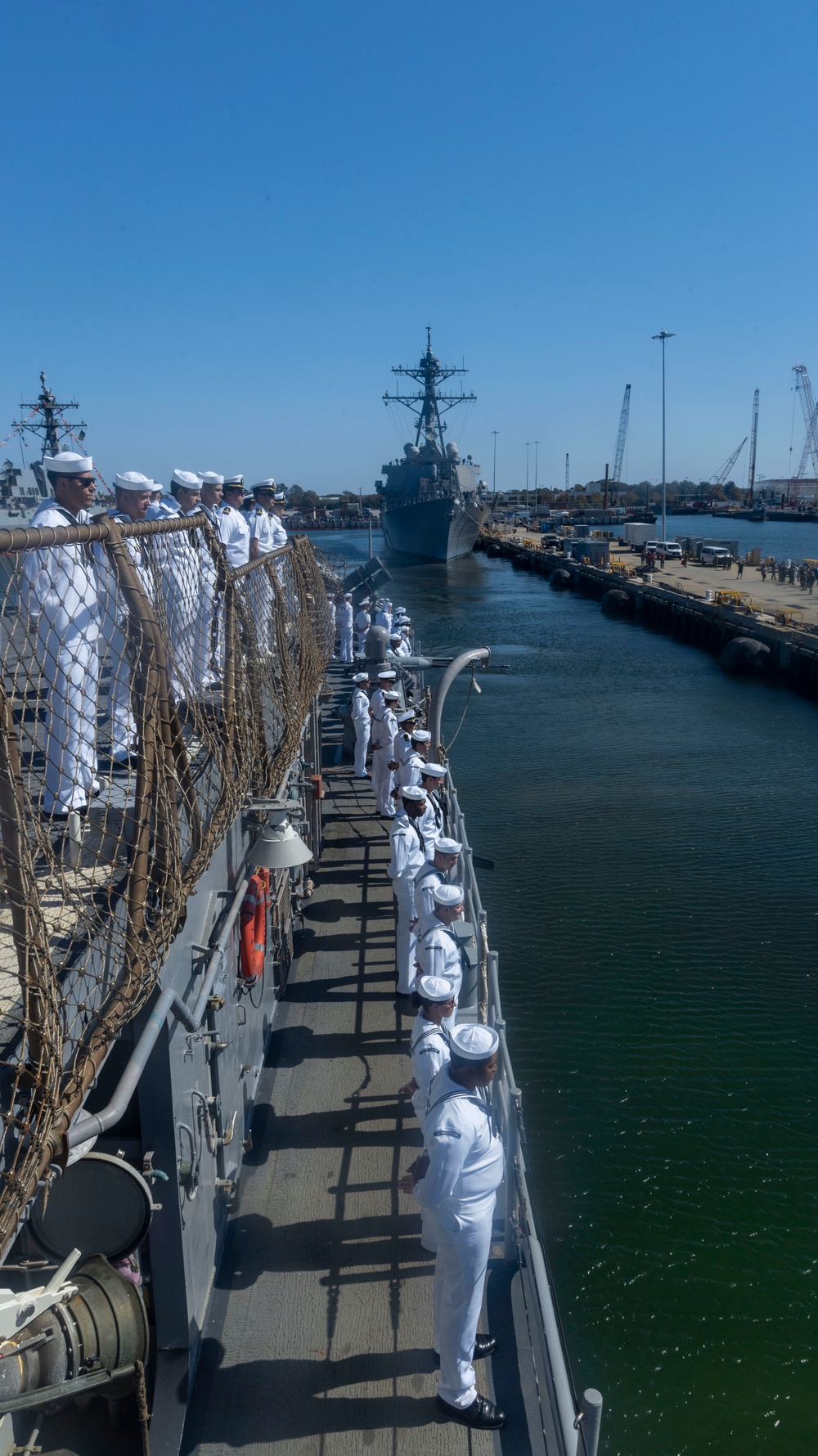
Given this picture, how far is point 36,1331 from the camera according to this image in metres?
2.86

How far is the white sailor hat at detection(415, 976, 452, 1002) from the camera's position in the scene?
3947 mm

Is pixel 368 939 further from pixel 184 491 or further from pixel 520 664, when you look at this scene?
pixel 520 664

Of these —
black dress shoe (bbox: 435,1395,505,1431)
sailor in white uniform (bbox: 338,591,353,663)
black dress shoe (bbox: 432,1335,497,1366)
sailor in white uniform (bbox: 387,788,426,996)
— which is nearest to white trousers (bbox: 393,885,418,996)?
sailor in white uniform (bbox: 387,788,426,996)

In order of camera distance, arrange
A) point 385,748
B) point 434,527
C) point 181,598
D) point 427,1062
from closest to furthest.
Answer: point 181,598
point 427,1062
point 385,748
point 434,527

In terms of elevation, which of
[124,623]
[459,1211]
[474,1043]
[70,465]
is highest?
[70,465]

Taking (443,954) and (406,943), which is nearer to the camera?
(443,954)

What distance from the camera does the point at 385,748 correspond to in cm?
989

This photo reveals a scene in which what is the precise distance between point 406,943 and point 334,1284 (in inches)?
93.6

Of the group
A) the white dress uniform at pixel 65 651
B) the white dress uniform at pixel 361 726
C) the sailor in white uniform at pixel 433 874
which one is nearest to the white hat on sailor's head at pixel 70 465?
the white dress uniform at pixel 65 651

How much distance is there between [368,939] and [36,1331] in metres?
4.40

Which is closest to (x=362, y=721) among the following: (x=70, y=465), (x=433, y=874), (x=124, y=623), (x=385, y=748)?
(x=385, y=748)

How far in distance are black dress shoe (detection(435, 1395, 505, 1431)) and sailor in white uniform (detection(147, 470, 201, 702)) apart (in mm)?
2748

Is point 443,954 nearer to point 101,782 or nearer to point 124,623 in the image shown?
point 101,782

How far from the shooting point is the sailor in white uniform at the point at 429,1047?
356 cm
